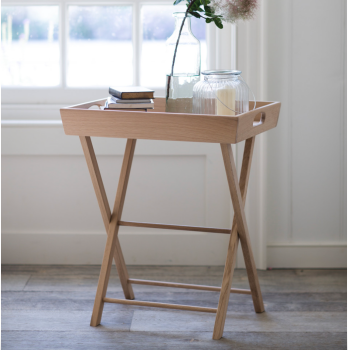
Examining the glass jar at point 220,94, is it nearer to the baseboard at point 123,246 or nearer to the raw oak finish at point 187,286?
the raw oak finish at point 187,286

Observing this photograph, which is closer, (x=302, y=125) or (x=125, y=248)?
(x=302, y=125)

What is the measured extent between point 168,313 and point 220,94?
95cm

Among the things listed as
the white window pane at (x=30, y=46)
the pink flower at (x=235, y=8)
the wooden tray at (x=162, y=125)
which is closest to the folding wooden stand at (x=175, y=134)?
the wooden tray at (x=162, y=125)

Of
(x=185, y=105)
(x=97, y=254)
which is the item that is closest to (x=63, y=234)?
(x=97, y=254)

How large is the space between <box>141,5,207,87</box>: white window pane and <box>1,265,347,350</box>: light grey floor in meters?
1.02

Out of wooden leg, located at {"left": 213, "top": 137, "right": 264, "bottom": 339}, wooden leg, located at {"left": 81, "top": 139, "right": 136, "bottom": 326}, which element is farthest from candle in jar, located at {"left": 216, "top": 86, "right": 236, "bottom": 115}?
wooden leg, located at {"left": 81, "top": 139, "right": 136, "bottom": 326}

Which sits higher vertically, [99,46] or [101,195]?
[99,46]

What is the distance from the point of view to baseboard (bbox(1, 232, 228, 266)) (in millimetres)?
2578

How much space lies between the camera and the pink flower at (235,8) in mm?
1662

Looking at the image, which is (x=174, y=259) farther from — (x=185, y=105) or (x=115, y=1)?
(x=115, y=1)

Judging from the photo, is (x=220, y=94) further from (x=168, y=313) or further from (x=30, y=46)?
(x=30, y=46)

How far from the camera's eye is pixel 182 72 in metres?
1.74

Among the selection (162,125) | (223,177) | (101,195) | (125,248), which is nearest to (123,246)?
(125,248)

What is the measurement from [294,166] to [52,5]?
1509 millimetres
